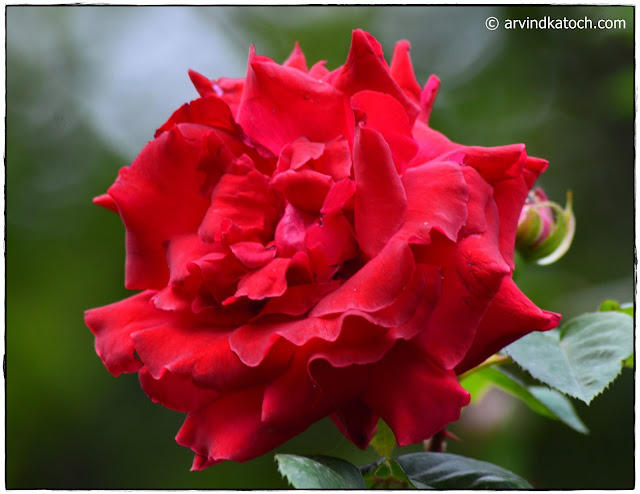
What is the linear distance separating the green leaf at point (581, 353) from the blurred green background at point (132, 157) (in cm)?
87

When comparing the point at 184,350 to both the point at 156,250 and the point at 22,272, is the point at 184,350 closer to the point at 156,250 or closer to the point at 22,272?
the point at 156,250

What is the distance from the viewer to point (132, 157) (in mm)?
2053

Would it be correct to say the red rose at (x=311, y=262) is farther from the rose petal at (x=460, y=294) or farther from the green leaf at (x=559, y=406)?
the green leaf at (x=559, y=406)

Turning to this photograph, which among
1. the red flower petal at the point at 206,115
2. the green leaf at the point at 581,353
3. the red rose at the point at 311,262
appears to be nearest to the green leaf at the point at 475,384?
the green leaf at the point at 581,353

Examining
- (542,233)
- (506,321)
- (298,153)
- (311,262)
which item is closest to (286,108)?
(298,153)

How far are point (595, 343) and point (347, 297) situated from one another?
0.38 m

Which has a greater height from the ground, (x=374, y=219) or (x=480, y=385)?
(x=374, y=219)

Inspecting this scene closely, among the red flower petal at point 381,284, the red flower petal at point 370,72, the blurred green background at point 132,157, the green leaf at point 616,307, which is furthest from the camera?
the blurred green background at point 132,157

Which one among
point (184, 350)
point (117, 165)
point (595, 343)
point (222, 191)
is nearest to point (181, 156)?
point (222, 191)

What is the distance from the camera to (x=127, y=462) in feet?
6.44

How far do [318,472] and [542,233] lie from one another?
1.42ft

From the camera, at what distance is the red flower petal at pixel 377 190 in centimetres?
51

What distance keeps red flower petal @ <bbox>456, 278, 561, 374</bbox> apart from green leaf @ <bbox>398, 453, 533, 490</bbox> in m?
0.18

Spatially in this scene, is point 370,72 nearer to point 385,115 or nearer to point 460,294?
point 385,115
